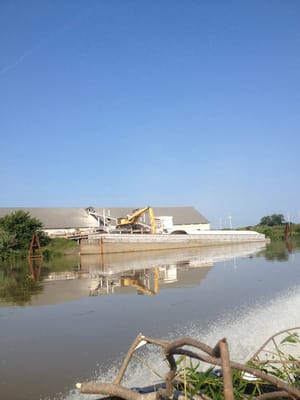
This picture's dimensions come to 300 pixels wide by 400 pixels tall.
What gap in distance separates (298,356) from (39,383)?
3401 millimetres

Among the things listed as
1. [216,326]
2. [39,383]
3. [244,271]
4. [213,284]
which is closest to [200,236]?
[244,271]

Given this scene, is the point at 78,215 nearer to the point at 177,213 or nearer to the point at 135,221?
the point at 135,221

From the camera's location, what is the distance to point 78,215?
177 ft

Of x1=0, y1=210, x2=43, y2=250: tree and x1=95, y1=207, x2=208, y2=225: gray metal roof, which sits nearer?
x1=0, y1=210, x2=43, y2=250: tree

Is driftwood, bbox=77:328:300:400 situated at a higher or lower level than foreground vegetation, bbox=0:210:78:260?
lower

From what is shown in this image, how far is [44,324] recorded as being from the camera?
8930mm

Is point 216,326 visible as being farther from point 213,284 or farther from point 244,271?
point 244,271

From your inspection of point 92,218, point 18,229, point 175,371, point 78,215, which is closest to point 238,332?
point 175,371

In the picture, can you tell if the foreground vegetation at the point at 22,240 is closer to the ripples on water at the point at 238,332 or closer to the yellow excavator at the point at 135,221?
the yellow excavator at the point at 135,221

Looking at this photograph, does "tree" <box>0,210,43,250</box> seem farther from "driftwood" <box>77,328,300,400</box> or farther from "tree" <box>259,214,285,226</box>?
"tree" <box>259,214,285,226</box>

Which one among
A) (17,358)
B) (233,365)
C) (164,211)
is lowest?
(17,358)

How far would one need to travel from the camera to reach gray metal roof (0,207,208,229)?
51.3 metres

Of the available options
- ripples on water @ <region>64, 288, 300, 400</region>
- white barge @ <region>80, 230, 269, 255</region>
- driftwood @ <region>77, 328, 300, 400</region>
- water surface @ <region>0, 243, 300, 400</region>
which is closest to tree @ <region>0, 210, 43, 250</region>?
white barge @ <region>80, 230, 269, 255</region>

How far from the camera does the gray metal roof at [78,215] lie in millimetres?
51281
